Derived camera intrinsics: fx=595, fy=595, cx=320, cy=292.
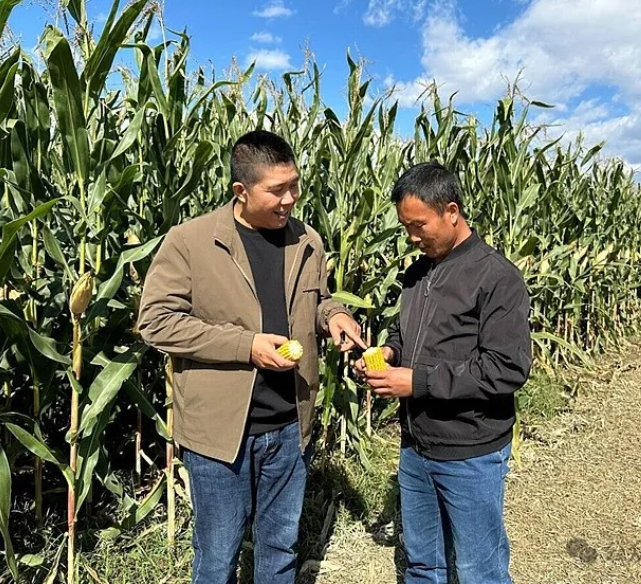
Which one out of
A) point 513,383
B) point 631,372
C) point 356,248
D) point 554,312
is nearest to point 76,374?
point 513,383

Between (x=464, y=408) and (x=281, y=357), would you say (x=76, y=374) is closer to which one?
(x=281, y=357)

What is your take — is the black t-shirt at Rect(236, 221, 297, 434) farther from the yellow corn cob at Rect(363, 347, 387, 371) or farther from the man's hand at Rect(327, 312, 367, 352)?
the yellow corn cob at Rect(363, 347, 387, 371)

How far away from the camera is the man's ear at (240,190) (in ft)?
6.84

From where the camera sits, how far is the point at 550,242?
579 cm

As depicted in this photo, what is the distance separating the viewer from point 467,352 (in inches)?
82.3

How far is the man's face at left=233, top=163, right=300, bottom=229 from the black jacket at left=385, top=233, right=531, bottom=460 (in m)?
0.59

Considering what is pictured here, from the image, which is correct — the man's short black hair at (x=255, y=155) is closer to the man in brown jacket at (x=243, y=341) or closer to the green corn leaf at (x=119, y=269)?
the man in brown jacket at (x=243, y=341)

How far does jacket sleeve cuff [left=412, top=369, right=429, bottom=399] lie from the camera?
2039 millimetres

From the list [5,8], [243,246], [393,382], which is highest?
[5,8]

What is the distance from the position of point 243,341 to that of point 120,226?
1.19 metres

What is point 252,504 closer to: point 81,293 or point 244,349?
point 244,349

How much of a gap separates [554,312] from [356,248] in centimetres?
293

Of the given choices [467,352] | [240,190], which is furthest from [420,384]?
[240,190]

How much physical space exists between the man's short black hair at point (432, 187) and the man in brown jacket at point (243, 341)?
40 centimetres
